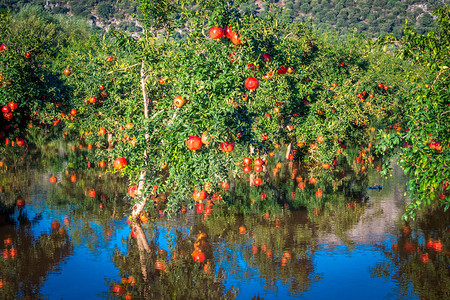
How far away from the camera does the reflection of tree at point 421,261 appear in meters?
9.99

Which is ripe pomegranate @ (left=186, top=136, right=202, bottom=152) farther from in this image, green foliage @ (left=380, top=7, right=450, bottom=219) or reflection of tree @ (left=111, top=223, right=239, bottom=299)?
green foliage @ (left=380, top=7, right=450, bottom=219)

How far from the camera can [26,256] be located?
11.8m

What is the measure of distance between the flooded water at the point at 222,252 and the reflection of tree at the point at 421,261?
0.02 metres

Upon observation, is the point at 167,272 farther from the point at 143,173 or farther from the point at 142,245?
the point at 143,173

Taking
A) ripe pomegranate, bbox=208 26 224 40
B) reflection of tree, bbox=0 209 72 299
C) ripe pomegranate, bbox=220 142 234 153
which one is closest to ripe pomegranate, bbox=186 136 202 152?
ripe pomegranate, bbox=220 142 234 153

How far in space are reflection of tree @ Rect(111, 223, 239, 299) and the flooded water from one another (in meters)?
0.02

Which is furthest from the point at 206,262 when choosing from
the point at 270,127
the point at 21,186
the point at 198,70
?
the point at 21,186

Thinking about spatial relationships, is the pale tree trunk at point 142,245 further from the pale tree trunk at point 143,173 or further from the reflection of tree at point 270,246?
the reflection of tree at point 270,246

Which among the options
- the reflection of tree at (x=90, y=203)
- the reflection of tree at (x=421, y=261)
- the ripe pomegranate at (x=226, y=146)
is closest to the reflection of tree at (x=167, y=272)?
the reflection of tree at (x=90, y=203)

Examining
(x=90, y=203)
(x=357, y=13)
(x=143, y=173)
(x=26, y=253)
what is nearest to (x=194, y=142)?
(x=143, y=173)

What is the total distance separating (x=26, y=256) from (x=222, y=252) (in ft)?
15.7

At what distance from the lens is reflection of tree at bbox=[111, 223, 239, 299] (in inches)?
382

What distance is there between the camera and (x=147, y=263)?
11445 mm

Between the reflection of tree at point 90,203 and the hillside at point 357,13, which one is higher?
the hillside at point 357,13
